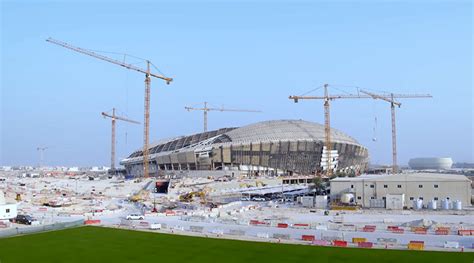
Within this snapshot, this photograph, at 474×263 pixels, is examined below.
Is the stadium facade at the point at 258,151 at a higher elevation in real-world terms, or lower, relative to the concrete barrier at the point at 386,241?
higher

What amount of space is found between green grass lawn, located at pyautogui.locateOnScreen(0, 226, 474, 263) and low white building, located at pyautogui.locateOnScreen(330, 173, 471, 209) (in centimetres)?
2512

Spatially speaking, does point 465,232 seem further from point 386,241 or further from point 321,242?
point 321,242

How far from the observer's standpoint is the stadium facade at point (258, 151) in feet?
346

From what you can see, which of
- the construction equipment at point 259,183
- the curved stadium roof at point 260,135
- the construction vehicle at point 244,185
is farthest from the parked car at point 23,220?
the curved stadium roof at point 260,135

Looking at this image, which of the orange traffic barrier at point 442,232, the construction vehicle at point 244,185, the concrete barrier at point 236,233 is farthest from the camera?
the construction vehicle at point 244,185

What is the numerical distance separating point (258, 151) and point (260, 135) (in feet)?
15.0

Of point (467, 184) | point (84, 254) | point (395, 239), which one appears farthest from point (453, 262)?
point (467, 184)

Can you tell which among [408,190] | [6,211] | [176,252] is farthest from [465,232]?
[6,211]

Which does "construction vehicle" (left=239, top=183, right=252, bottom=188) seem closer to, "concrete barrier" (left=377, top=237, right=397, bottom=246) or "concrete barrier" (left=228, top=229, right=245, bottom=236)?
"concrete barrier" (left=228, top=229, right=245, bottom=236)

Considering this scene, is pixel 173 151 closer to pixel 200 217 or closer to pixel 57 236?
pixel 200 217

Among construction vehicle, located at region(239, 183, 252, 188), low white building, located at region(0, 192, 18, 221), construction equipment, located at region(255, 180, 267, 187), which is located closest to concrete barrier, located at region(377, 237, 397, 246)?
low white building, located at region(0, 192, 18, 221)

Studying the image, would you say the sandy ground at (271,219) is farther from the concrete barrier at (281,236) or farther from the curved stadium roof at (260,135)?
the curved stadium roof at (260,135)

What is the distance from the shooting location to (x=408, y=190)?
50781 millimetres

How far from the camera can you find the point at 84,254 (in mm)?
25188
